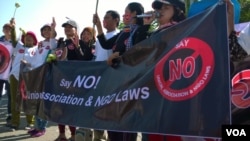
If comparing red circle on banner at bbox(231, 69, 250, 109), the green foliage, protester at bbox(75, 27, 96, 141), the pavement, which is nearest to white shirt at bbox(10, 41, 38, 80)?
the pavement

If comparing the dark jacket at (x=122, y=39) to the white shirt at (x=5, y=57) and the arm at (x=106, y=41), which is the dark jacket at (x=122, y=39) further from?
the white shirt at (x=5, y=57)

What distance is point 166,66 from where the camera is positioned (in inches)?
112

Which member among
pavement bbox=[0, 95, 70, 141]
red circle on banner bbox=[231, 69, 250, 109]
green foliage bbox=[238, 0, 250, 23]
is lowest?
pavement bbox=[0, 95, 70, 141]

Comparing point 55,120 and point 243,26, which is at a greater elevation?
point 243,26

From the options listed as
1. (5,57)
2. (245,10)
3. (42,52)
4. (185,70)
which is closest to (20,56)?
(5,57)

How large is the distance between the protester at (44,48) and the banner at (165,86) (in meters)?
1.95

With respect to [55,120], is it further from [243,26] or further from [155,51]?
[243,26]

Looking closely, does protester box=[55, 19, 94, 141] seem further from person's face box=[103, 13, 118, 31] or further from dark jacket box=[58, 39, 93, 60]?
person's face box=[103, 13, 118, 31]

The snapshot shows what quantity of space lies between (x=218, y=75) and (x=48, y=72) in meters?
2.96

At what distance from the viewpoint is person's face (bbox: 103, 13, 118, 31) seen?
15.1 ft

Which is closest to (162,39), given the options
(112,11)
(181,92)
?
(181,92)

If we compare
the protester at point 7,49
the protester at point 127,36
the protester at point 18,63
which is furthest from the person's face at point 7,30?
the protester at point 127,36

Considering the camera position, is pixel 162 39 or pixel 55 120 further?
pixel 55 120

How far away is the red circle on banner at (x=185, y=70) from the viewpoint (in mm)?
2523
